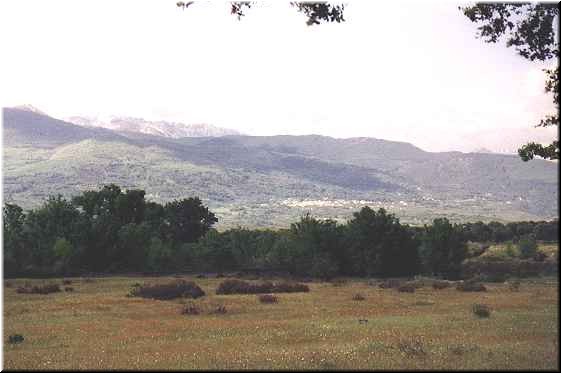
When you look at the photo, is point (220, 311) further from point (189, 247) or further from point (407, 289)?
point (189, 247)

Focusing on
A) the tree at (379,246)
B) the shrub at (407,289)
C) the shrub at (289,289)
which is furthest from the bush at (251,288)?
the tree at (379,246)

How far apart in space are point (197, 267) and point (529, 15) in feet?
207

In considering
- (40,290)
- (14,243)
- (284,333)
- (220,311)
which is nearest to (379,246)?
(40,290)

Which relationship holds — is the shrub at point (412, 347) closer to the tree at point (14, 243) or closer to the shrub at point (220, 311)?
the shrub at point (220, 311)

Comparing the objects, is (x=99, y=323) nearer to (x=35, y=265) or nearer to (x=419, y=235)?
(x=35, y=265)

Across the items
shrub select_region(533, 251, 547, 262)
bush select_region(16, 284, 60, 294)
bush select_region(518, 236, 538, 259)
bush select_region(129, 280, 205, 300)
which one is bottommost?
shrub select_region(533, 251, 547, 262)

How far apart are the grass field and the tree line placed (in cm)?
2558

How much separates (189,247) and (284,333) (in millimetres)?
56654

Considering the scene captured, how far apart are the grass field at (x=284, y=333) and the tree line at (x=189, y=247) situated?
25.6m

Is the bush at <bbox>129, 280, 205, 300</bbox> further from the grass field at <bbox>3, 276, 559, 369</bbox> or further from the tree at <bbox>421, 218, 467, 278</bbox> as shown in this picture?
the tree at <bbox>421, 218, 467, 278</bbox>

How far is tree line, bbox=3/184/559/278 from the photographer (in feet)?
216

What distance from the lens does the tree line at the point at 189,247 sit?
216 ft

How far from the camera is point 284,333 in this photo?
2395 cm

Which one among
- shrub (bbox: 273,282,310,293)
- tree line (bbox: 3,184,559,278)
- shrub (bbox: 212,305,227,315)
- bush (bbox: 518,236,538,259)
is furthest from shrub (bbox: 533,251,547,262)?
shrub (bbox: 212,305,227,315)
